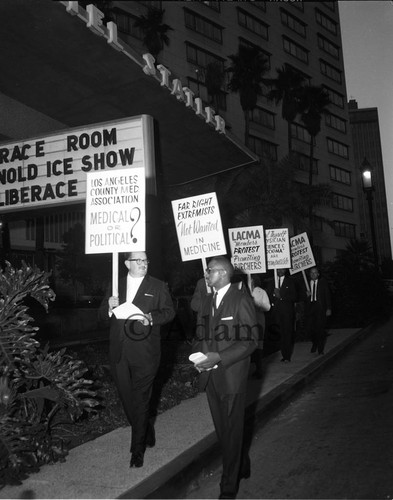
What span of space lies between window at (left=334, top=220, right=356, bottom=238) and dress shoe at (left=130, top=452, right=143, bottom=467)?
172 ft

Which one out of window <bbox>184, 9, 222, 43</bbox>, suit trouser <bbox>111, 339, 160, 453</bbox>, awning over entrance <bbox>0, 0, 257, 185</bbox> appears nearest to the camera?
suit trouser <bbox>111, 339, 160, 453</bbox>

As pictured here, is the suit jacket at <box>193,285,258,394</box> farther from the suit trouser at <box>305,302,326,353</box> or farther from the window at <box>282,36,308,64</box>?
the window at <box>282,36,308,64</box>

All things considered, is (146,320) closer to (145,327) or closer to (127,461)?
(145,327)

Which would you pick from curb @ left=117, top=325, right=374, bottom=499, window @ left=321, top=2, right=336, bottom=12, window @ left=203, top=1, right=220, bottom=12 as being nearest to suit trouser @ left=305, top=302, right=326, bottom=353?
curb @ left=117, top=325, right=374, bottom=499

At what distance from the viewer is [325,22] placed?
59.9m

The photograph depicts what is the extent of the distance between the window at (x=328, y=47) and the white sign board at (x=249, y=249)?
53.0 m

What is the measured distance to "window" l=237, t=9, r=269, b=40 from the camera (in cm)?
4822

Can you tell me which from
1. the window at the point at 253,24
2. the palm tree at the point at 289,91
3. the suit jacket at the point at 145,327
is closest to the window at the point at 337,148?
the window at the point at 253,24

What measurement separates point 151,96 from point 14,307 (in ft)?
23.6

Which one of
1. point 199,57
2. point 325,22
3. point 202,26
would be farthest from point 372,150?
point 199,57

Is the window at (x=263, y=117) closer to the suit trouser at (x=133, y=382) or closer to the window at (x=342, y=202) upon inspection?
the window at (x=342, y=202)

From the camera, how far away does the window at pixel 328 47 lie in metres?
58.0

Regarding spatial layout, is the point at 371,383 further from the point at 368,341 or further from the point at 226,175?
the point at 226,175

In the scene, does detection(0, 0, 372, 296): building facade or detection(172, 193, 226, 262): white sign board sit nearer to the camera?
detection(172, 193, 226, 262): white sign board
